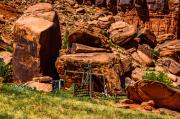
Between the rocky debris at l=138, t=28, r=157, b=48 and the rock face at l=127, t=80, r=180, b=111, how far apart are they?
30884 millimetres

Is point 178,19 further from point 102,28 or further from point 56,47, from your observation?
point 56,47

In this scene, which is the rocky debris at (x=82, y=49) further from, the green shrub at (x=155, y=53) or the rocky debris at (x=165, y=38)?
the rocky debris at (x=165, y=38)

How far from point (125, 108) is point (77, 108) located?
20.7 ft

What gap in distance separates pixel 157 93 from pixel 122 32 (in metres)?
31.1

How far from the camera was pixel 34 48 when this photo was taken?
41.2 m

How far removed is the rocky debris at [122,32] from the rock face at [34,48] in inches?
711

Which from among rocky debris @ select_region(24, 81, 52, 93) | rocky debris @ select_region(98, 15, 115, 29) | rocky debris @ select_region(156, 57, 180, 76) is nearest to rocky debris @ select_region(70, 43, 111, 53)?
rocky debris @ select_region(24, 81, 52, 93)

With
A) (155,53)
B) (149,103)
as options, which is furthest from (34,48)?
(155,53)

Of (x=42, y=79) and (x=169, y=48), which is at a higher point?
(x=42, y=79)

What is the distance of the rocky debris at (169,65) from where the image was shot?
5662 centimetres

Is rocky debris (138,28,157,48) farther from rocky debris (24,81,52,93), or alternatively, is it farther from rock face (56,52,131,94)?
rocky debris (24,81,52,93)

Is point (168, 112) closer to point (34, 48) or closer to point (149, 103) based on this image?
point (149, 103)

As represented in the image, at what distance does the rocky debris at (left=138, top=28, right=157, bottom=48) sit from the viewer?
62.4 metres

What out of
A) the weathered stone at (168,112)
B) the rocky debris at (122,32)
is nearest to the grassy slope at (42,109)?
the weathered stone at (168,112)
